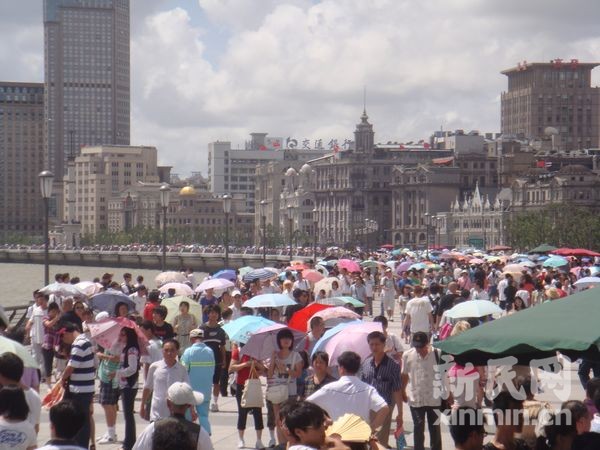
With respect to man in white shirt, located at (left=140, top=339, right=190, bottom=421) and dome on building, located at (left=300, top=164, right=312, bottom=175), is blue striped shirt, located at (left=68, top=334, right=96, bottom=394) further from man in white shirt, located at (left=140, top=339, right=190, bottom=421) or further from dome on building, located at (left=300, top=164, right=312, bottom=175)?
dome on building, located at (left=300, top=164, right=312, bottom=175)

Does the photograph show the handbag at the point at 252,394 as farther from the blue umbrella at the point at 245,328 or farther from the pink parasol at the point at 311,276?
the pink parasol at the point at 311,276

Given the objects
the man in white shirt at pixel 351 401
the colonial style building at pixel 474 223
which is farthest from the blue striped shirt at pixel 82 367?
the colonial style building at pixel 474 223

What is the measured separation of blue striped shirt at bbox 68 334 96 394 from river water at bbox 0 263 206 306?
59.6 metres

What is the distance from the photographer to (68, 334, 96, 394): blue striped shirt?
13227 millimetres

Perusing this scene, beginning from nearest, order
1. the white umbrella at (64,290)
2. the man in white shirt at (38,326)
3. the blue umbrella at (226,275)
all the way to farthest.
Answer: the man in white shirt at (38,326)
the white umbrella at (64,290)
the blue umbrella at (226,275)

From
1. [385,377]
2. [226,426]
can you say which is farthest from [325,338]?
[226,426]

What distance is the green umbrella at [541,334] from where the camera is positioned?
8430 mm

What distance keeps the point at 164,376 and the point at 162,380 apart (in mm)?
43

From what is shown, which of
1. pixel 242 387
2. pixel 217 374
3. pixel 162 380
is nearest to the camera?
pixel 162 380

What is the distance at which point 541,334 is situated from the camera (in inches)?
338

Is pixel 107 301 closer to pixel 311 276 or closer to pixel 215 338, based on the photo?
pixel 215 338

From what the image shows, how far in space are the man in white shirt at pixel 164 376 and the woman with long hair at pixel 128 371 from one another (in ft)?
3.43

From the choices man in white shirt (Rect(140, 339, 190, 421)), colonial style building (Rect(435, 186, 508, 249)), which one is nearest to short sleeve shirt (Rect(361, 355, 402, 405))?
man in white shirt (Rect(140, 339, 190, 421))

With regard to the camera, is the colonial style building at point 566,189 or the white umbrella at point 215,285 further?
the colonial style building at point 566,189
